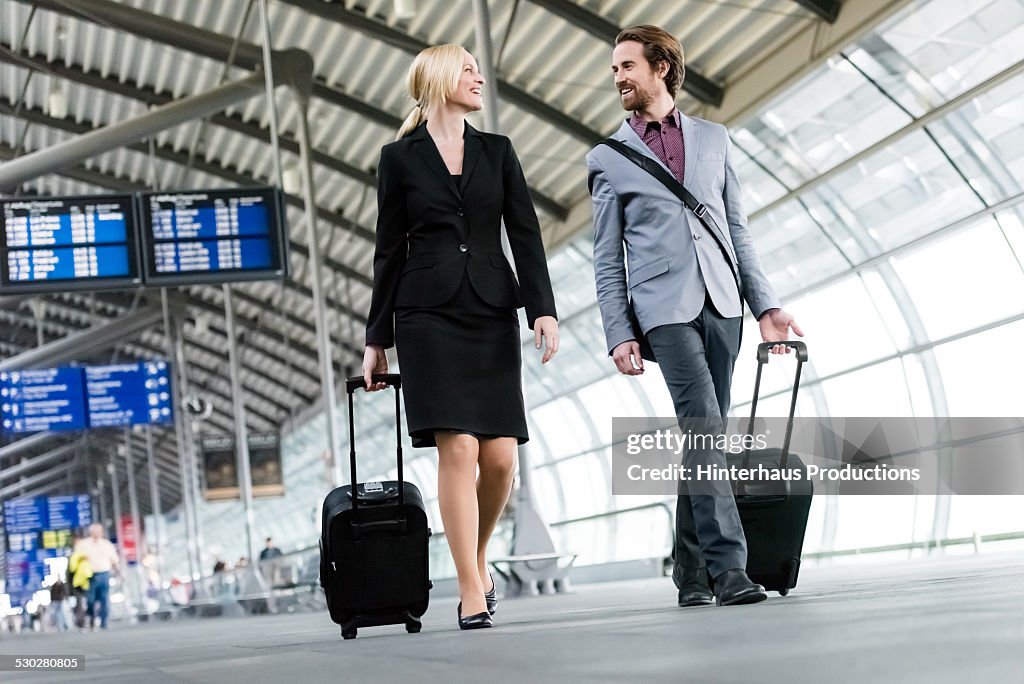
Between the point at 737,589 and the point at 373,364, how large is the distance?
53.1 inches

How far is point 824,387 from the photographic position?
2164 centimetres

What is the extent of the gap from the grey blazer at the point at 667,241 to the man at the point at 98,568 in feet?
53.6

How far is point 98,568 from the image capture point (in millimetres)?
19922

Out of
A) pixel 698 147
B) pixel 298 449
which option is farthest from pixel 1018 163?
pixel 298 449

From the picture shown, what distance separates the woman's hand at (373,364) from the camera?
4195 mm

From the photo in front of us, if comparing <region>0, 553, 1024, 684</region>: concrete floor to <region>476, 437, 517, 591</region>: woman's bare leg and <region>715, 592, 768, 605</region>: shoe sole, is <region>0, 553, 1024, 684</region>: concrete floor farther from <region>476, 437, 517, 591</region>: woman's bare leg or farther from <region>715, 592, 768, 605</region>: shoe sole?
<region>476, 437, 517, 591</region>: woman's bare leg

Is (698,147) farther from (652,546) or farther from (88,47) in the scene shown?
(88,47)

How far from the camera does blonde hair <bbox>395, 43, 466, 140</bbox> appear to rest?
4316mm

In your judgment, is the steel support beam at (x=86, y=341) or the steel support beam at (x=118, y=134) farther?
the steel support beam at (x=86, y=341)

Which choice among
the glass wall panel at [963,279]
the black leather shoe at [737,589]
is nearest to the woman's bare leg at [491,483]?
the black leather shoe at [737,589]

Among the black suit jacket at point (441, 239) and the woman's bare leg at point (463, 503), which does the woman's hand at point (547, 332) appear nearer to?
the black suit jacket at point (441, 239)

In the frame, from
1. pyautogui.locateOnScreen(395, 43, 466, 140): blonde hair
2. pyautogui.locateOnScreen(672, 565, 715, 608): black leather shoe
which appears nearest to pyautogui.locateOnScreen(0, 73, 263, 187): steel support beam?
pyautogui.locateOnScreen(395, 43, 466, 140): blonde hair

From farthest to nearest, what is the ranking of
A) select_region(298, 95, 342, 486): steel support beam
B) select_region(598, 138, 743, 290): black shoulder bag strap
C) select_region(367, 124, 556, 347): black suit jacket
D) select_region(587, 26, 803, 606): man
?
1. select_region(298, 95, 342, 486): steel support beam
2. select_region(598, 138, 743, 290): black shoulder bag strap
3. select_region(367, 124, 556, 347): black suit jacket
4. select_region(587, 26, 803, 606): man

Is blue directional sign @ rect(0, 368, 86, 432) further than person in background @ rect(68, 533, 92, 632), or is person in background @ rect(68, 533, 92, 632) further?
blue directional sign @ rect(0, 368, 86, 432)
